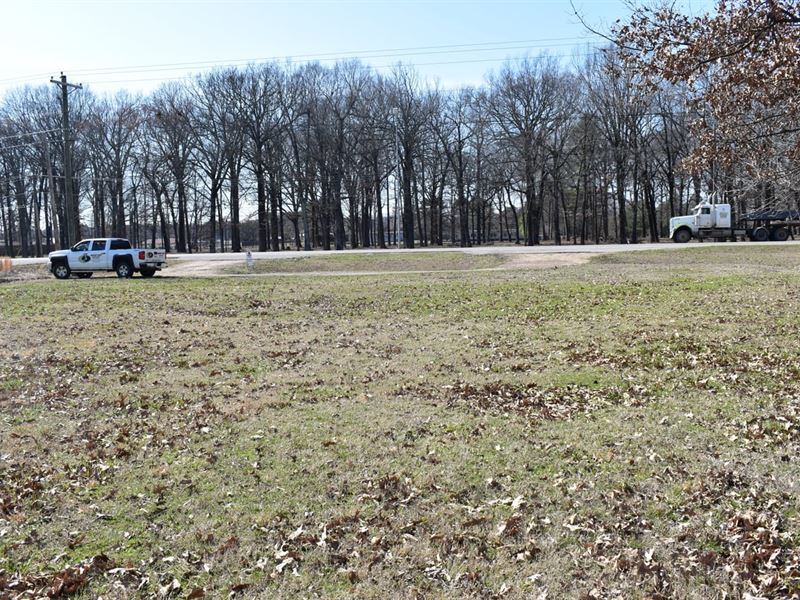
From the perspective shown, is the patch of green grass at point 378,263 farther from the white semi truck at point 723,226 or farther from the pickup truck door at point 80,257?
the white semi truck at point 723,226

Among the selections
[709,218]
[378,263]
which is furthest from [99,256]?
[709,218]

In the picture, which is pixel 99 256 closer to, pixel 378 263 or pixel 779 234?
pixel 378 263

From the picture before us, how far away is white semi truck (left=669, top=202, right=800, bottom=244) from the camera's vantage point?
130 feet

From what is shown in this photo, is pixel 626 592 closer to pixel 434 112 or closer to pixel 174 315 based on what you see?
pixel 174 315

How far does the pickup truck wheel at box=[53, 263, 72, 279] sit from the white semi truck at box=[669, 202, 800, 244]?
3381 cm

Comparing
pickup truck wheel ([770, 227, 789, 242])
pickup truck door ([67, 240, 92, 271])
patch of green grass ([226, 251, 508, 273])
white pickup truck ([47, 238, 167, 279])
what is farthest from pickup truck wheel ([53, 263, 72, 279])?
pickup truck wheel ([770, 227, 789, 242])

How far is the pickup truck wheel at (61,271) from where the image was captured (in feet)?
90.7

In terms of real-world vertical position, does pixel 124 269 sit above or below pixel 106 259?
below

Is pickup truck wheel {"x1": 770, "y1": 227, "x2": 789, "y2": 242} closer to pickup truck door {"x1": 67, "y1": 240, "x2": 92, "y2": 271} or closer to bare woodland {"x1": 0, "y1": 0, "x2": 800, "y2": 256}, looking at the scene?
bare woodland {"x1": 0, "y1": 0, "x2": 800, "y2": 256}

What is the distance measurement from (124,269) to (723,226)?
33457 mm

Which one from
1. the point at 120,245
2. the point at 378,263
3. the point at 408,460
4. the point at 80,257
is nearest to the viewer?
the point at 408,460

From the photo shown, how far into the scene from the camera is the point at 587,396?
767 cm

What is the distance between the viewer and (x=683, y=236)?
40625mm

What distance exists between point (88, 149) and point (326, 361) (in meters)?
60.0
